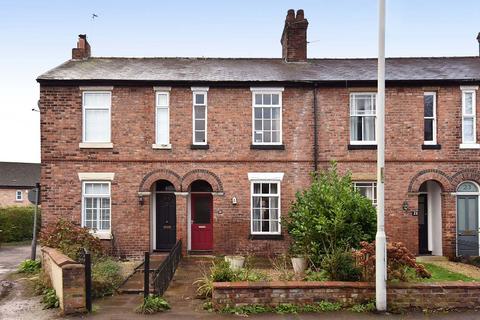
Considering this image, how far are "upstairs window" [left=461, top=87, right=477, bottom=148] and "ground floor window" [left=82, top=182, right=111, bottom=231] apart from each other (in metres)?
13.1

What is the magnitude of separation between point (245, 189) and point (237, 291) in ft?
22.3

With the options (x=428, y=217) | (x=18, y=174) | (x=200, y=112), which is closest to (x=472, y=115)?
(x=428, y=217)

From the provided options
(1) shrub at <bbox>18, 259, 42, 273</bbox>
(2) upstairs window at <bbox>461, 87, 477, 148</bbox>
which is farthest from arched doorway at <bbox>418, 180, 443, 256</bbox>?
(1) shrub at <bbox>18, 259, 42, 273</bbox>

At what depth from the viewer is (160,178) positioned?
50.5ft

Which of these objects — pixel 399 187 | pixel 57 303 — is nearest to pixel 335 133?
pixel 399 187

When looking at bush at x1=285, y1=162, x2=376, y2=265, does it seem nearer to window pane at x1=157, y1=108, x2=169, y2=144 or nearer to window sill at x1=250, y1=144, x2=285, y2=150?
window sill at x1=250, y1=144, x2=285, y2=150

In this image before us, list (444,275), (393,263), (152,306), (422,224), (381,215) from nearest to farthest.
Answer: (381,215)
(152,306)
(393,263)
(444,275)
(422,224)

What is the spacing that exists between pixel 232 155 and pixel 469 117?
8.75 metres

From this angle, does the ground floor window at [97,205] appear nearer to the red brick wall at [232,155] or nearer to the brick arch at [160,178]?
the red brick wall at [232,155]

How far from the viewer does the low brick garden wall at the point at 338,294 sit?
29.0 feet

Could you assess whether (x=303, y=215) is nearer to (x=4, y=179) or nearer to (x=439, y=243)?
(x=439, y=243)

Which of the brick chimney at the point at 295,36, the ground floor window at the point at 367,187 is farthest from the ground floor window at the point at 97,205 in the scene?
the brick chimney at the point at 295,36

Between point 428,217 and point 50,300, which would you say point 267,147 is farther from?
point 50,300

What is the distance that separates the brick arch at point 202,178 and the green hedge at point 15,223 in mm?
14495
